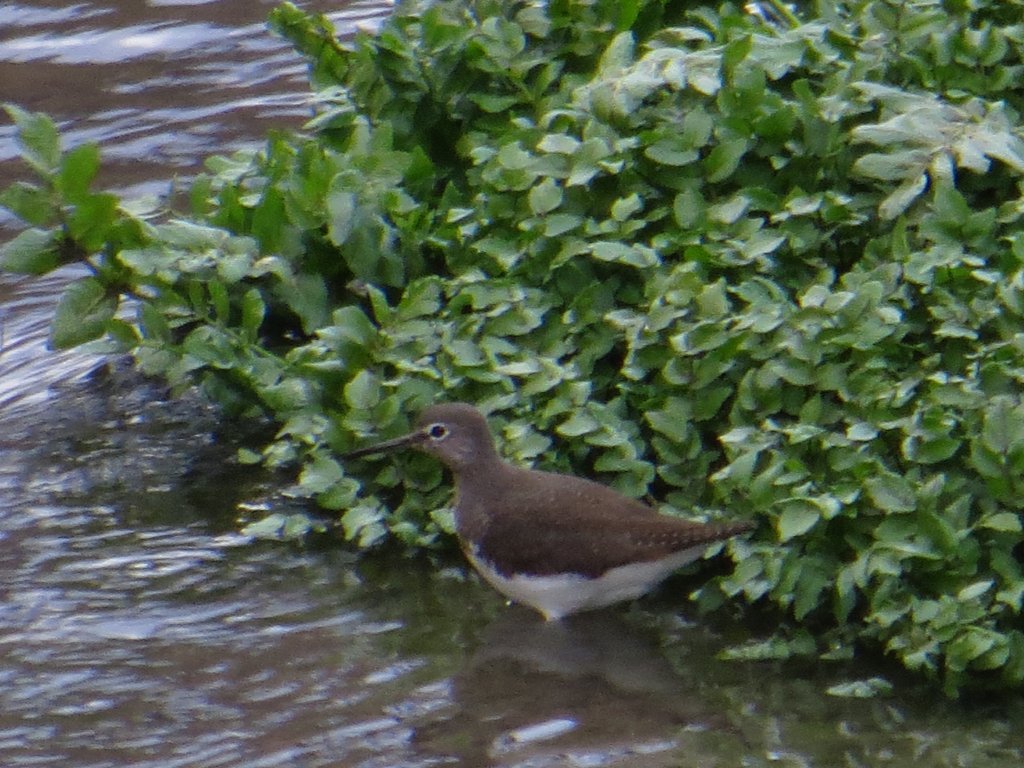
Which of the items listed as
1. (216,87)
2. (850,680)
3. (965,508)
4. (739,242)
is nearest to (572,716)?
(850,680)

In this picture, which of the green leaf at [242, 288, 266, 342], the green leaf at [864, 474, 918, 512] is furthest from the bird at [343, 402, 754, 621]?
the green leaf at [864, 474, 918, 512]

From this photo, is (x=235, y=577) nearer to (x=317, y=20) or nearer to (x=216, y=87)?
(x=317, y=20)

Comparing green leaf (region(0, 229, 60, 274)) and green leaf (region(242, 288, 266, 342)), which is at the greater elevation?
green leaf (region(0, 229, 60, 274))

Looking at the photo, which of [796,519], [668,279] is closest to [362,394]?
[668,279]

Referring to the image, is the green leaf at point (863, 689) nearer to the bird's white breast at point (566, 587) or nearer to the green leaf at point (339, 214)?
the bird's white breast at point (566, 587)

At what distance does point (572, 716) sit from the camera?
6.45 m

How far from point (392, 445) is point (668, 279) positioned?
1.31 meters

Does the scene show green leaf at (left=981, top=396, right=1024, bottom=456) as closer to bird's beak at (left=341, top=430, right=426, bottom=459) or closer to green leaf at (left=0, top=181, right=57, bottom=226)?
bird's beak at (left=341, top=430, right=426, bottom=459)

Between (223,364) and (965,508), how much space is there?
10.3ft

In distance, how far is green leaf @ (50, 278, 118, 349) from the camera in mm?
8195

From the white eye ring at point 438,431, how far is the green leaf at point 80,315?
1737 mm

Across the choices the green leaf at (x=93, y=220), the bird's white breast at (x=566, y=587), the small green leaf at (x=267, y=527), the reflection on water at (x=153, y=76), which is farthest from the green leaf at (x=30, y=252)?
the reflection on water at (x=153, y=76)

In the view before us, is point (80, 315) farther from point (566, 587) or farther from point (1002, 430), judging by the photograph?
point (1002, 430)

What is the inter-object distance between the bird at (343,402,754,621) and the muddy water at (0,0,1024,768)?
0.19 metres
